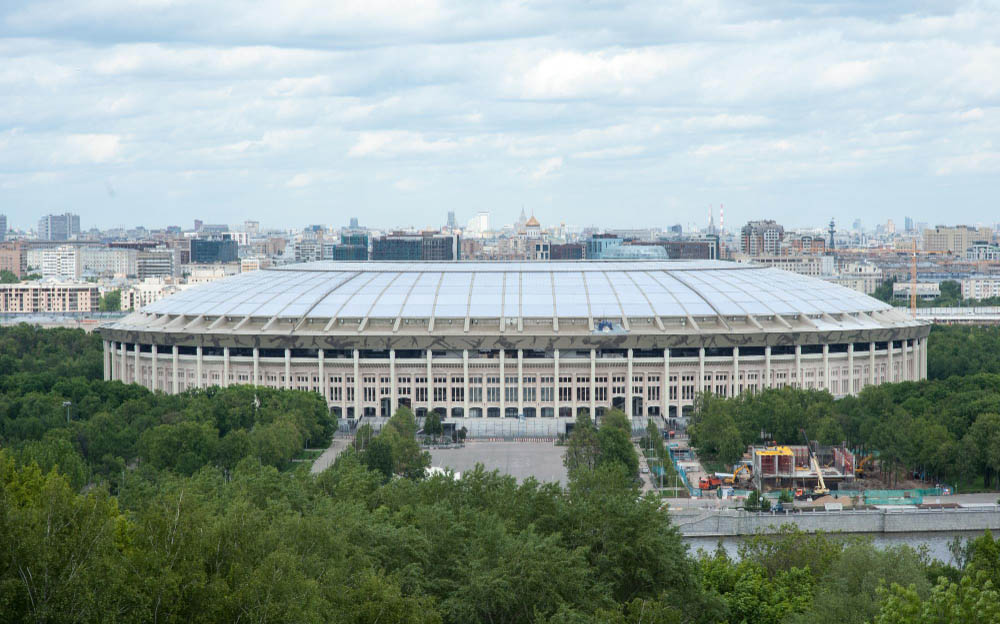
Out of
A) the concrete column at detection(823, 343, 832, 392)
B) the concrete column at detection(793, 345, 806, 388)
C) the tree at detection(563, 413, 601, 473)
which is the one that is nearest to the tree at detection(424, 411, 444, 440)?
the tree at detection(563, 413, 601, 473)

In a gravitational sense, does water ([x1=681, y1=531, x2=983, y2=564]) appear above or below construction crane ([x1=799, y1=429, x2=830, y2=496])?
below

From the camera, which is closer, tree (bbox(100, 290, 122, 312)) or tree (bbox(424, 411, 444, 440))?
tree (bbox(424, 411, 444, 440))

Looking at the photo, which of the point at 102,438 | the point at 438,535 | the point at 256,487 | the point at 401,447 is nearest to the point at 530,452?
the point at 401,447

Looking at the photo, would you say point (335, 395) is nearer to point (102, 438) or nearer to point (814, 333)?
point (102, 438)

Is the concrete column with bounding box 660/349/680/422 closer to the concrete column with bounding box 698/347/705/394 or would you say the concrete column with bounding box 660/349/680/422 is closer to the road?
the concrete column with bounding box 698/347/705/394

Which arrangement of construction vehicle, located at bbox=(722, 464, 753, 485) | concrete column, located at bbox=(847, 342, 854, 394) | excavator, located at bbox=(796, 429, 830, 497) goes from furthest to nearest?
concrete column, located at bbox=(847, 342, 854, 394), construction vehicle, located at bbox=(722, 464, 753, 485), excavator, located at bbox=(796, 429, 830, 497)

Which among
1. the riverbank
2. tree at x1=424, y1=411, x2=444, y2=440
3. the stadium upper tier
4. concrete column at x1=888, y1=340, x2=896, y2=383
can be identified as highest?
the stadium upper tier

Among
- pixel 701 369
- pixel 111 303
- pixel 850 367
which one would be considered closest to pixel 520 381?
pixel 701 369
